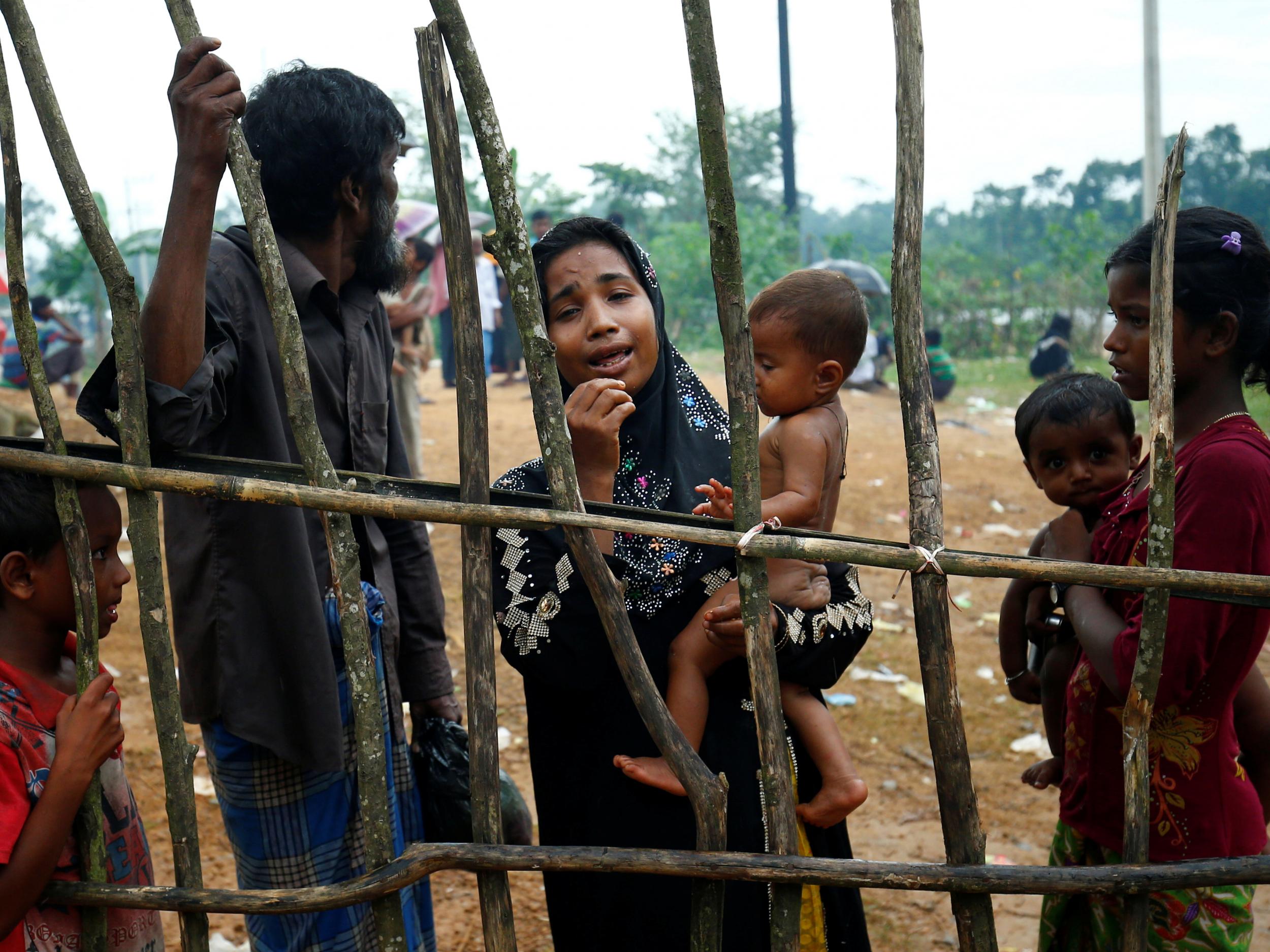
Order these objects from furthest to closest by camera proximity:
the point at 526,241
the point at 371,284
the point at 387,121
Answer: the point at 371,284 → the point at 387,121 → the point at 526,241

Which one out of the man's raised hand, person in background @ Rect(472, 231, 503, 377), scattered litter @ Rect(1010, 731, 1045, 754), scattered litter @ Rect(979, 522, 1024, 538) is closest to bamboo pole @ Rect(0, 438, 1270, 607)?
the man's raised hand

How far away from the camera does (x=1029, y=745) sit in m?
4.37

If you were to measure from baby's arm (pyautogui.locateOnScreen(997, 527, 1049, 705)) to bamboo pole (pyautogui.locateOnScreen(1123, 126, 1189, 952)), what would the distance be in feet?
1.87

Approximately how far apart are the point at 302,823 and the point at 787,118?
15.3 m

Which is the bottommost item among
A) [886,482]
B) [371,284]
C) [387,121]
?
[886,482]

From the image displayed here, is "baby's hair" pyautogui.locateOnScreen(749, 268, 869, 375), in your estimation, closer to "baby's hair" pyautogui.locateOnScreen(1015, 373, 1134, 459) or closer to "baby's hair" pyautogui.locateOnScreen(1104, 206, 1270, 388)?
"baby's hair" pyautogui.locateOnScreen(1015, 373, 1134, 459)

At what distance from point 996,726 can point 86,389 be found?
158 inches

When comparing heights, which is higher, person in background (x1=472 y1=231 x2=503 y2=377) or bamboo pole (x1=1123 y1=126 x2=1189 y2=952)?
person in background (x1=472 y1=231 x2=503 y2=377)

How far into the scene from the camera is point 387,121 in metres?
2.00

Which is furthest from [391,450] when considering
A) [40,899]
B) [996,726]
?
[996,726]

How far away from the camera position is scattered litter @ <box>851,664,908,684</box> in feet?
16.6

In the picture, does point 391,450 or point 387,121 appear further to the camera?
point 391,450

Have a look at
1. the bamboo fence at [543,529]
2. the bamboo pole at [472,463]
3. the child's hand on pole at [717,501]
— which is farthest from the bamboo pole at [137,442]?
the child's hand on pole at [717,501]

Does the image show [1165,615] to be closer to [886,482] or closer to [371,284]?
[371,284]
